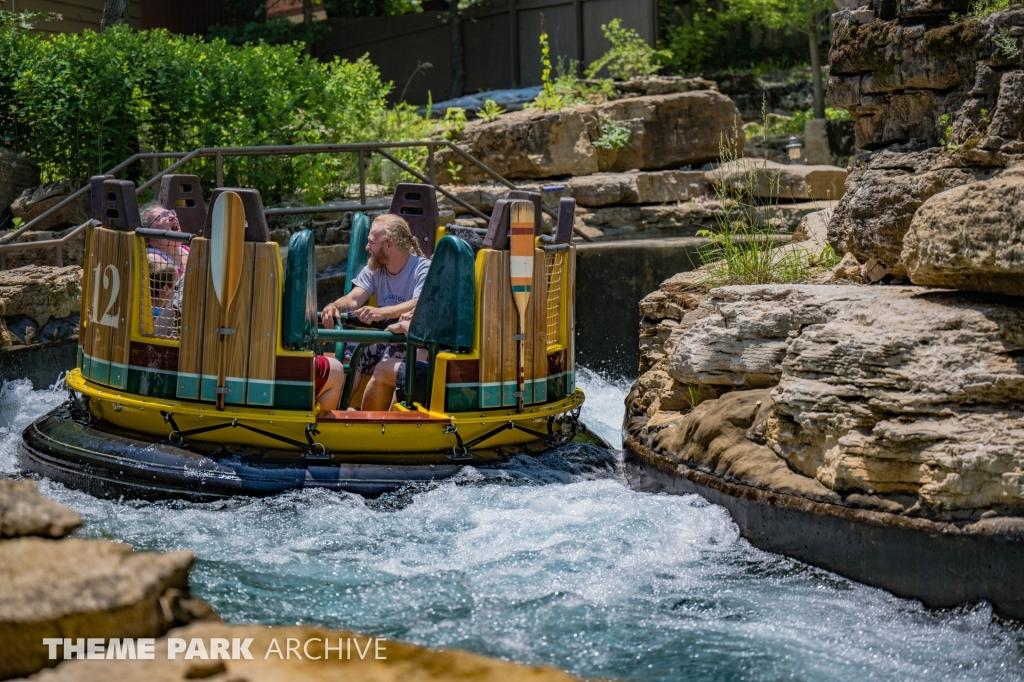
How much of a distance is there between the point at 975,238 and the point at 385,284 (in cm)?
326

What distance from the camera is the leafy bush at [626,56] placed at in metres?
14.8

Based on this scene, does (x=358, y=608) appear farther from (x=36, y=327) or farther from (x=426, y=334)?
(x=36, y=327)

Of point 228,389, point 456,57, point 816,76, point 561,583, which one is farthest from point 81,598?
point 456,57

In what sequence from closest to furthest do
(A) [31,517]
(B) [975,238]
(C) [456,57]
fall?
(A) [31,517]
(B) [975,238]
(C) [456,57]

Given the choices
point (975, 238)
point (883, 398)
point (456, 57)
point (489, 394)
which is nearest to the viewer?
point (975, 238)

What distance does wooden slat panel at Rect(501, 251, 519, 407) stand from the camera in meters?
5.74

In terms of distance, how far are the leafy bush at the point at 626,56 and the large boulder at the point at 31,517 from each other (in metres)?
12.3

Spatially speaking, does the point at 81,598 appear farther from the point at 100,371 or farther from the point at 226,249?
the point at 100,371

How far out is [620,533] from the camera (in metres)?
5.04

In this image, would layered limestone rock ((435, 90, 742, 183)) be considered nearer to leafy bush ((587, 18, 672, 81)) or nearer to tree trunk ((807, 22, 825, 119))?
leafy bush ((587, 18, 672, 81))

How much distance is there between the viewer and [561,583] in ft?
14.7

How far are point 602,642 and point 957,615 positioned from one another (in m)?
1.32

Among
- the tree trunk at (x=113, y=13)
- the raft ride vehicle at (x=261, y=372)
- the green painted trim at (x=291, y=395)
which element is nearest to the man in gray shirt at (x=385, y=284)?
the raft ride vehicle at (x=261, y=372)

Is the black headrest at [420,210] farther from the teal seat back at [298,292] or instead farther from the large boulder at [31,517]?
the large boulder at [31,517]
